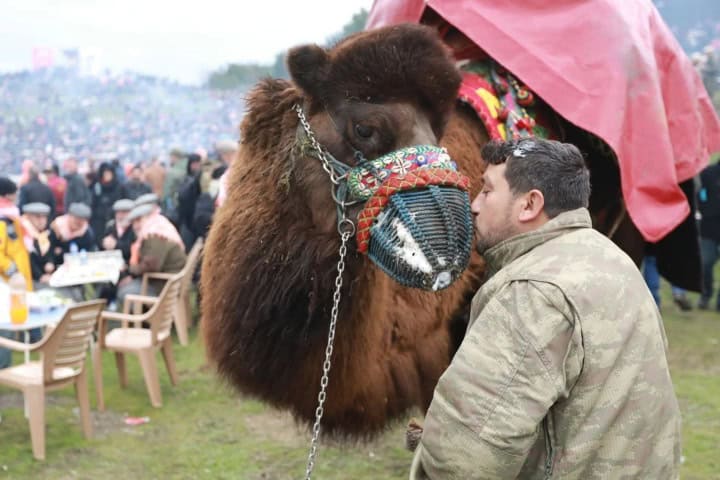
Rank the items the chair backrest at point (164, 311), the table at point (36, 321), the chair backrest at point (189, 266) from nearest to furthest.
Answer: the table at point (36, 321), the chair backrest at point (164, 311), the chair backrest at point (189, 266)

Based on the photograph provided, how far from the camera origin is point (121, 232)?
9883mm

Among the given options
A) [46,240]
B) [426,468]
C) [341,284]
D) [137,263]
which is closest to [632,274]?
[426,468]

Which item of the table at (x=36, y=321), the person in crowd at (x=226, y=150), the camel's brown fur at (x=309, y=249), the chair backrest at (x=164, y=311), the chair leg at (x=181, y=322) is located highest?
the camel's brown fur at (x=309, y=249)

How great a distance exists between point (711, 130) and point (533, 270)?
3936 mm

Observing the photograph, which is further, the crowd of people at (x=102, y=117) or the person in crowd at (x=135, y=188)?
the crowd of people at (x=102, y=117)

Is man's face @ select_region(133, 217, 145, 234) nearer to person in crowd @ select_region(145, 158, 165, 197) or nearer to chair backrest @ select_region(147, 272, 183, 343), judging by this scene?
chair backrest @ select_region(147, 272, 183, 343)

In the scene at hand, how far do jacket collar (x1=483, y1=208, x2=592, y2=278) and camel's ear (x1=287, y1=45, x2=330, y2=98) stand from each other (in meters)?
1.30

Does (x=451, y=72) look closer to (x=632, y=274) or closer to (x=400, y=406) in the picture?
(x=632, y=274)

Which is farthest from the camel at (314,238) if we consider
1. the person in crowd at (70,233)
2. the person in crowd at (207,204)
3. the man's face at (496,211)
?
the person in crowd at (207,204)

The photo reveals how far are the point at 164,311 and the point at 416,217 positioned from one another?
16.9ft

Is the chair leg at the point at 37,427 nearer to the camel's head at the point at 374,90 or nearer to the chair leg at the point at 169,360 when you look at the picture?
the chair leg at the point at 169,360

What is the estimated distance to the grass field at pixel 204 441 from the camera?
5.28 meters

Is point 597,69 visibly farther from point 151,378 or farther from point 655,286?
point 655,286

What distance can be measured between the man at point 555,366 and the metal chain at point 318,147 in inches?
41.6
